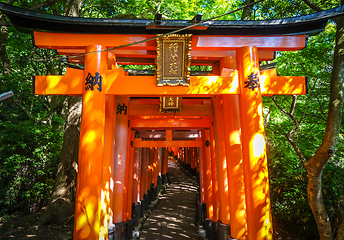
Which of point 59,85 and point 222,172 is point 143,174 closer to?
point 222,172

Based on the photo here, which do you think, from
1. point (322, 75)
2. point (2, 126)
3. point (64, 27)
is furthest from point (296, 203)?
point (2, 126)

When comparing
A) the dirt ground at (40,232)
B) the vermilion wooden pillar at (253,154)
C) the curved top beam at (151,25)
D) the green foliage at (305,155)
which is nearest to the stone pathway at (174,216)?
the dirt ground at (40,232)

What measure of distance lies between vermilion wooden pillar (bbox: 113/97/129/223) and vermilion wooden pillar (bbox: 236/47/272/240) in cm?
404

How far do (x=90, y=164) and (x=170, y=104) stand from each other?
11.6 feet

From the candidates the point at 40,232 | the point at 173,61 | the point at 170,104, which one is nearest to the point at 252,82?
the point at 173,61

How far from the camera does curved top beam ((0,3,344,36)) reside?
14.6ft

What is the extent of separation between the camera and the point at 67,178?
351 inches

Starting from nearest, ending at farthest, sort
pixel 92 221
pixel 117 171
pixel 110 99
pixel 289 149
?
pixel 92 221 → pixel 110 99 → pixel 117 171 → pixel 289 149

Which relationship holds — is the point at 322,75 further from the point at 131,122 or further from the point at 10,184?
the point at 10,184

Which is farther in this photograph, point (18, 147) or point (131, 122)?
point (18, 147)

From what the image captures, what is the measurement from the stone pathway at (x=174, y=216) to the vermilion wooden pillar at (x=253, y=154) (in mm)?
5492

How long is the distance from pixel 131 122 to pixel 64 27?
14.7 ft

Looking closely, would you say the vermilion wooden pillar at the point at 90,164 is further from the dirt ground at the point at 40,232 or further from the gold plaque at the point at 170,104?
the dirt ground at the point at 40,232

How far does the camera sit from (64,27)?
4.72 metres
